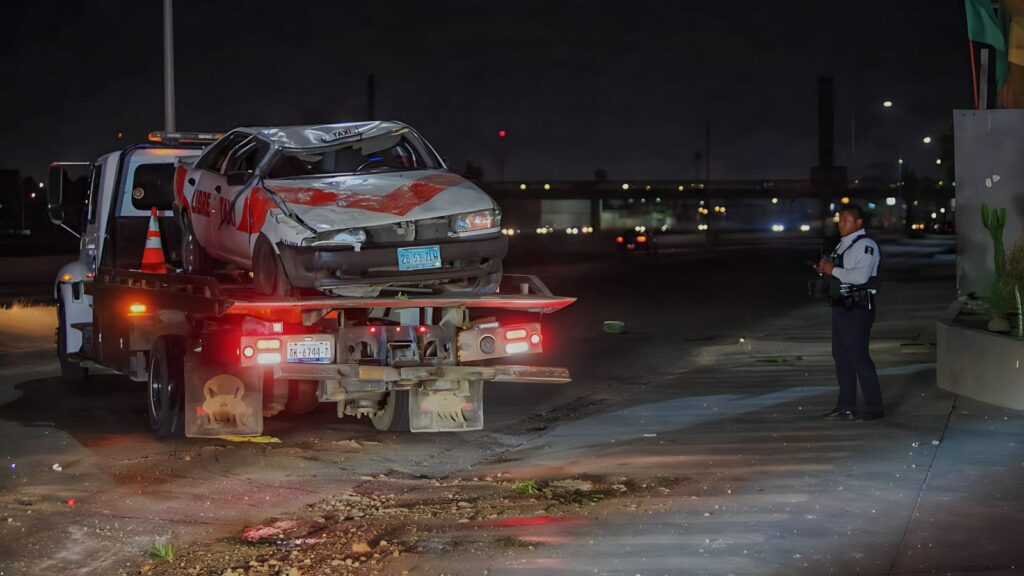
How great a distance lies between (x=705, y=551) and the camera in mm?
6766

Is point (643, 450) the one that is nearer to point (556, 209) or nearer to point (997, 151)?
point (997, 151)

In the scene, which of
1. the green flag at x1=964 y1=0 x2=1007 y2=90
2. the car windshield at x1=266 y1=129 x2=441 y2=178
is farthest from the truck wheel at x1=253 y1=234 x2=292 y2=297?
the green flag at x1=964 y1=0 x2=1007 y2=90

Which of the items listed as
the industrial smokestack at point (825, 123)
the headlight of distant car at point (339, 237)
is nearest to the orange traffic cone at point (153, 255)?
the headlight of distant car at point (339, 237)

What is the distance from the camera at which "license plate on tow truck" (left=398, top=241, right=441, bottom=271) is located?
9.66 metres

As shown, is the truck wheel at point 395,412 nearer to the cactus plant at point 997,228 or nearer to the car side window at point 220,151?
the car side window at point 220,151

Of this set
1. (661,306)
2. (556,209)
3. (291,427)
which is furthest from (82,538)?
(556,209)

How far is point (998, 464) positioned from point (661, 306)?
18.0m

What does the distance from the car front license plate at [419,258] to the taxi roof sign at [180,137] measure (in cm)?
537

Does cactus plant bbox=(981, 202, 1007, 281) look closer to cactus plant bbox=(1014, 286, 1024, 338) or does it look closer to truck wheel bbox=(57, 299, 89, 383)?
cactus plant bbox=(1014, 286, 1024, 338)

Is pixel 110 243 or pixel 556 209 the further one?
pixel 556 209

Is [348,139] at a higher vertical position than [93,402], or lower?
higher

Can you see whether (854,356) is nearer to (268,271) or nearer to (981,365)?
(981,365)

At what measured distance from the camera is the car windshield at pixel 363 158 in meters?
10.7

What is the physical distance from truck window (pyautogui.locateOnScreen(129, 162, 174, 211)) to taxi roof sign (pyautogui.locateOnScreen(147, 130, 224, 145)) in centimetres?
65
